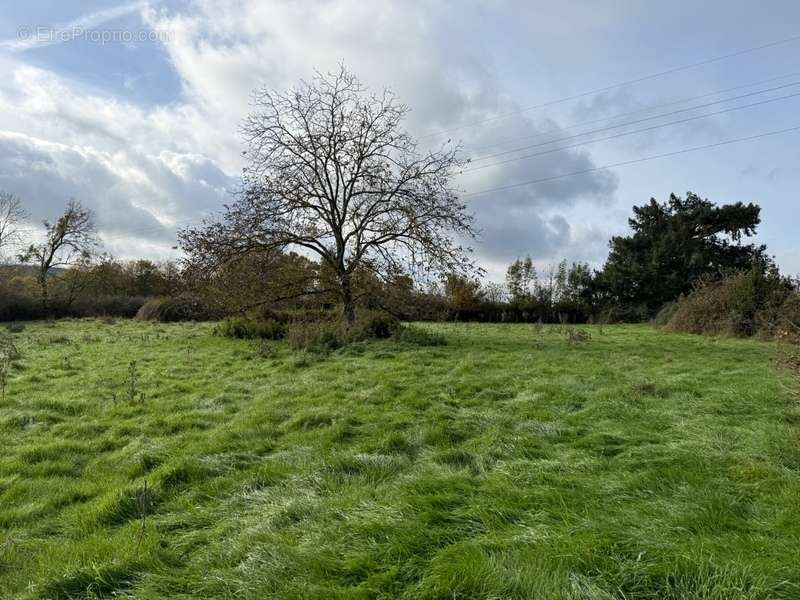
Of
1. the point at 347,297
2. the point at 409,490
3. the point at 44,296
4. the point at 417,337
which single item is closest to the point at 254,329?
the point at 347,297

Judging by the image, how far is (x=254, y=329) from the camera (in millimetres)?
16703

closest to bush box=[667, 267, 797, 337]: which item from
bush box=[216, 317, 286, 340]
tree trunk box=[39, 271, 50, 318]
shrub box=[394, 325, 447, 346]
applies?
shrub box=[394, 325, 447, 346]

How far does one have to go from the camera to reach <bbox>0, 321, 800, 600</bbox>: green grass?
271cm

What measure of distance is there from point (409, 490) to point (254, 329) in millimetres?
13760

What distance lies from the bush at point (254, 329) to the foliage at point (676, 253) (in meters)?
27.9

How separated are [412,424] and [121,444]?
3.41 meters

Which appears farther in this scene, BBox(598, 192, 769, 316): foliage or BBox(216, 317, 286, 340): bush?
BBox(598, 192, 769, 316): foliage

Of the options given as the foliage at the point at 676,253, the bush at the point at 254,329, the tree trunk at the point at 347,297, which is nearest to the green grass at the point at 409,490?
the tree trunk at the point at 347,297

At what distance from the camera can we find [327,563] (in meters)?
2.92

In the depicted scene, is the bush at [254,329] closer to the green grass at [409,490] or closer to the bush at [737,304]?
the green grass at [409,490]

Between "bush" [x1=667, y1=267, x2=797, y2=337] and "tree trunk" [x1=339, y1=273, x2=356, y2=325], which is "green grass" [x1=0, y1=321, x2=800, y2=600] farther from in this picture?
"bush" [x1=667, y1=267, x2=797, y2=337]

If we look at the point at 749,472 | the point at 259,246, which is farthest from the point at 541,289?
the point at 749,472

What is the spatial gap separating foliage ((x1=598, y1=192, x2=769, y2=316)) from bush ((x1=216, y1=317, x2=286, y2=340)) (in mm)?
27855

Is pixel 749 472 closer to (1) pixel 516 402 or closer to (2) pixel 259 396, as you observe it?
(1) pixel 516 402
